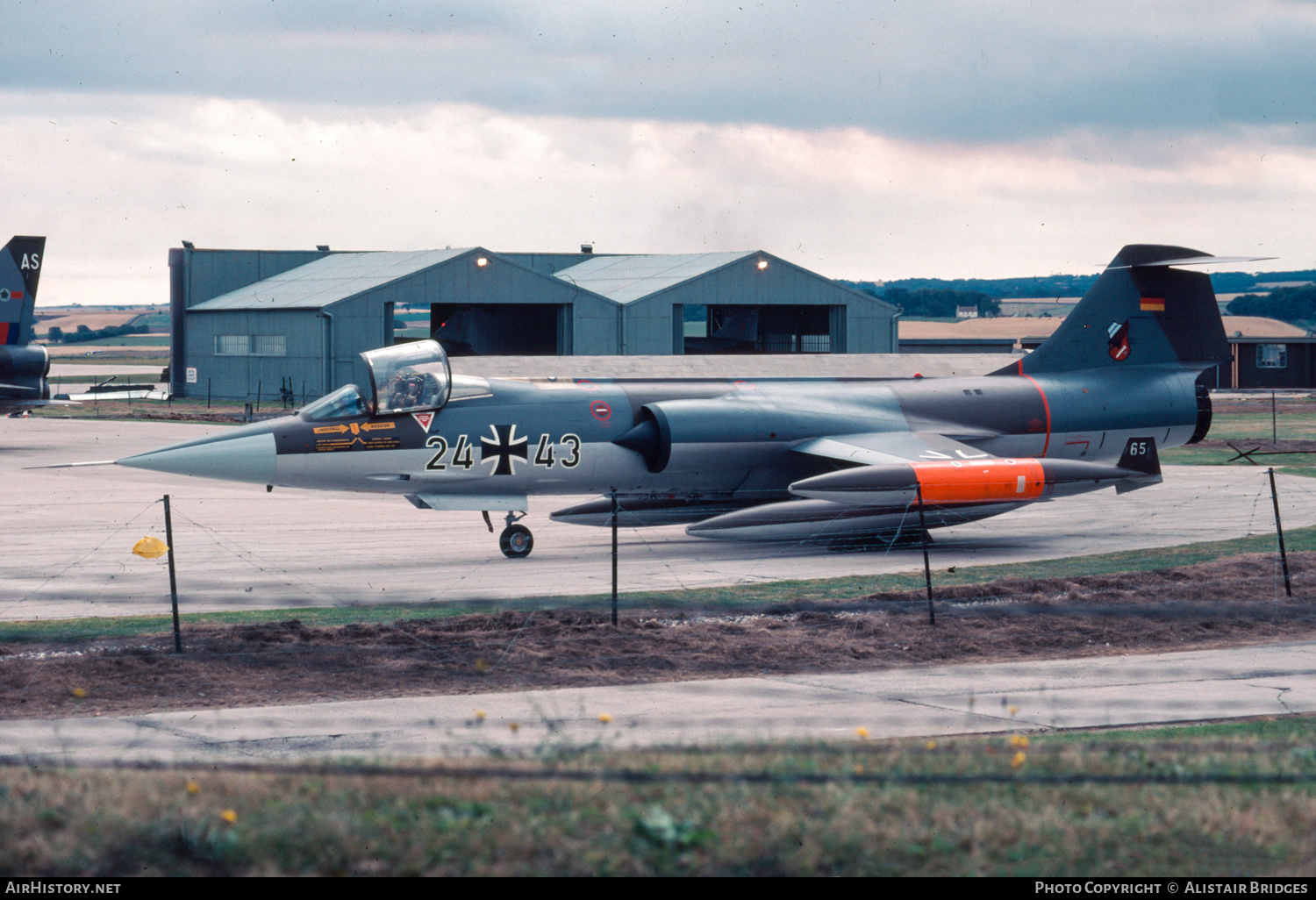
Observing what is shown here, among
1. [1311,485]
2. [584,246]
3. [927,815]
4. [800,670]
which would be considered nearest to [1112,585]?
[800,670]

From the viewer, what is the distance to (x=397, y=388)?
1845 cm

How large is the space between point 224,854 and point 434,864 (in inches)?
34.0

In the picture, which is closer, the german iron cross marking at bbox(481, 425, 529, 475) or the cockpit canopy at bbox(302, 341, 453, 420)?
the cockpit canopy at bbox(302, 341, 453, 420)

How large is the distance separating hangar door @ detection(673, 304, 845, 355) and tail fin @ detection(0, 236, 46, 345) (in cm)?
3526

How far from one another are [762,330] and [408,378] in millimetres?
54544

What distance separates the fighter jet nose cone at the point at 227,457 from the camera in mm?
17344

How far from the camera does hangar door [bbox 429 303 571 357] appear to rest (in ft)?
230

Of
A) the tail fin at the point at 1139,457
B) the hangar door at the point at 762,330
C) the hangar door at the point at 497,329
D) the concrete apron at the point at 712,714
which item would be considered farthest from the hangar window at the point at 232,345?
the concrete apron at the point at 712,714

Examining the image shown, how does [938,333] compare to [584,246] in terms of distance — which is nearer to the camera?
[584,246]

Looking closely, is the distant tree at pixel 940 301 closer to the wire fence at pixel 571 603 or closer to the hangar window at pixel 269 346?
the hangar window at pixel 269 346

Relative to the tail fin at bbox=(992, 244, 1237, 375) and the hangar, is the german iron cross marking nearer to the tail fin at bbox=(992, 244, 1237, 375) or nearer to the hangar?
the tail fin at bbox=(992, 244, 1237, 375)

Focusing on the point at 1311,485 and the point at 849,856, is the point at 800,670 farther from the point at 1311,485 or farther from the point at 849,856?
the point at 1311,485

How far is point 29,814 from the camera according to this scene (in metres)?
5.80

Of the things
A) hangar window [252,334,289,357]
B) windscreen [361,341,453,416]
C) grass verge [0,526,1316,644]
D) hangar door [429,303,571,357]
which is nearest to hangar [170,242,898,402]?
hangar window [252,334,289,357]
